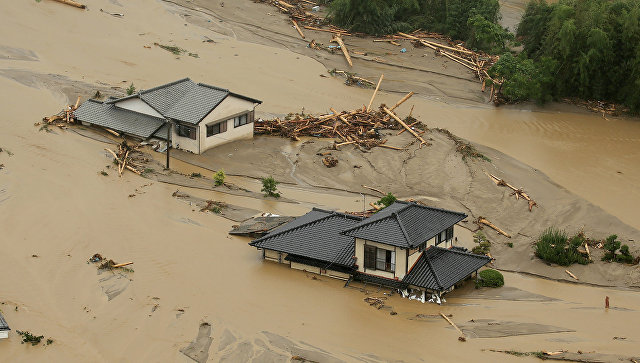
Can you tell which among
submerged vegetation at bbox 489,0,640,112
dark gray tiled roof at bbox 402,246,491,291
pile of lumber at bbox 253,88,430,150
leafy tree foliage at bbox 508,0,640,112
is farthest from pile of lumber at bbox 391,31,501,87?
dark gray tiled roof at bbox 402,246,491,291

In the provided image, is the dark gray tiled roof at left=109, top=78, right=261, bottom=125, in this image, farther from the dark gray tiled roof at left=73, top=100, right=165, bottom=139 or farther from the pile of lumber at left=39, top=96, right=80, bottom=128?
the pile of lumber at left=39, top=96, right=80, bottom=128

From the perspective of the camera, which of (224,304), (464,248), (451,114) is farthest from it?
(451,114)

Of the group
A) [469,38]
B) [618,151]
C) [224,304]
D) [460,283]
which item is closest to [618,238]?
[460,283]

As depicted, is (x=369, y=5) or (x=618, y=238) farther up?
(x=369, y=5)

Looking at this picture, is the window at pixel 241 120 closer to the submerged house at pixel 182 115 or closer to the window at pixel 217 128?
the submerged house at pixel 182 115

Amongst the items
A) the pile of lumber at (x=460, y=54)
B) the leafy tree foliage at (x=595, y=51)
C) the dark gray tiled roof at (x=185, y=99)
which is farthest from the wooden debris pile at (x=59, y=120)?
the leafy tree foliage at (x=595, y=51)

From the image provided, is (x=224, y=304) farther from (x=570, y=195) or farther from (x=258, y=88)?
(x=258, y=88)

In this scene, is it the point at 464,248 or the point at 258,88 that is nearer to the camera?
the point at 464,248

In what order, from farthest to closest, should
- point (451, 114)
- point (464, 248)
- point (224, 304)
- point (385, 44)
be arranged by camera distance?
point (385, 44) → point (451, 114) → point (464, 248) → point (224, 304)
